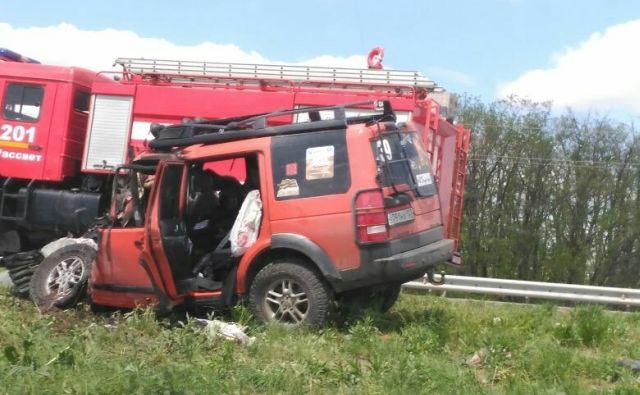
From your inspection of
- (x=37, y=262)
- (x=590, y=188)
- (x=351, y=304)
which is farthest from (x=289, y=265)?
(x=590, y=188)

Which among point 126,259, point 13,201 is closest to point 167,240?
point 126,259

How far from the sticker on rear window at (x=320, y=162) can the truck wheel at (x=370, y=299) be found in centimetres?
117

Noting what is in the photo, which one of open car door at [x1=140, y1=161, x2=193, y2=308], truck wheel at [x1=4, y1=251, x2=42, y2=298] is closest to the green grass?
open car door at [x1=140, y1=161, x2=193, y2=308]

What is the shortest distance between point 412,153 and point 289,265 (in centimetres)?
162

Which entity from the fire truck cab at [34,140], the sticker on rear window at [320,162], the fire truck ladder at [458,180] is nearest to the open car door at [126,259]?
the sticker on rear window at [320,162]

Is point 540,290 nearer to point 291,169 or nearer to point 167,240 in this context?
point 291,169

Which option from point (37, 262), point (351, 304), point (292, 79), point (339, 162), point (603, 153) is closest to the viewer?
point (339, 162)

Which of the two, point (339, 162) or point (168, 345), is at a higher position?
point (339, 162)

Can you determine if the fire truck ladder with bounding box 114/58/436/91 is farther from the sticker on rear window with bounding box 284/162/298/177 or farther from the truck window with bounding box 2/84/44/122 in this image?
the sticker on rear window with bounding box 284/162/298/177

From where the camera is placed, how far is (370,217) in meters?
6.59

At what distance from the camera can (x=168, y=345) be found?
18.4ft

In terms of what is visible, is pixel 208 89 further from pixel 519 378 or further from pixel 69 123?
pixel 519 378

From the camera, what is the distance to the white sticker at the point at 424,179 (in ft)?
23.7

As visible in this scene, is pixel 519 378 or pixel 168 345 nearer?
pixel 519 378
